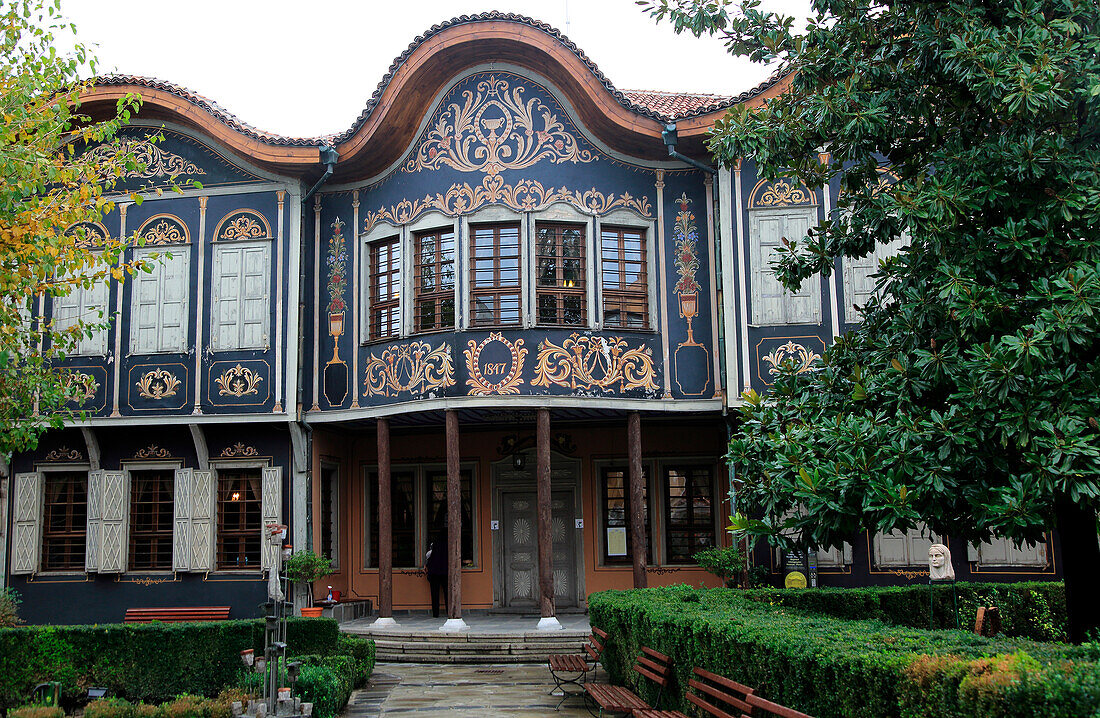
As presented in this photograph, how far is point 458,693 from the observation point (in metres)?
10.6

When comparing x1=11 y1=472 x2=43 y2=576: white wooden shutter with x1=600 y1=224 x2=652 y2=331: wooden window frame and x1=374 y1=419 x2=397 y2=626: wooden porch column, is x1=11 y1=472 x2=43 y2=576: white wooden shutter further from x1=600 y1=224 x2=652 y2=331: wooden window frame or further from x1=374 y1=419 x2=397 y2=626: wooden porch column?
x1=600 y1=224 x2=652 y2=331: wooden window frame

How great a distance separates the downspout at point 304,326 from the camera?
15.1 meters

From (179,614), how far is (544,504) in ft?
19.5

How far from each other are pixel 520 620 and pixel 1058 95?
35.5ft

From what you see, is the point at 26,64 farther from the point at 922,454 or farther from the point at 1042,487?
the point at 1042,487

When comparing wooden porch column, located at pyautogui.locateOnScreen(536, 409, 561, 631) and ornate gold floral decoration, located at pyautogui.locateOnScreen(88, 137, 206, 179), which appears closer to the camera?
wooden porch column, located at pyautogui.locateOnScreen(536, 409, 561, 631)

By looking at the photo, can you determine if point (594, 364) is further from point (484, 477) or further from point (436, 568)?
point (436, 568)

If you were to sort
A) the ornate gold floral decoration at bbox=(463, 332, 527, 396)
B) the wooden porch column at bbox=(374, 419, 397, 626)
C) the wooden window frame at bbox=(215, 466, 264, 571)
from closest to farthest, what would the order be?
the ornate gold floral decoration at bbox=(463, 332, 527, 396)
the wooden porch column at bbox=(374, 419, 397, 626)
the wooden window frame at bbox=(215, 466, 264, 571)

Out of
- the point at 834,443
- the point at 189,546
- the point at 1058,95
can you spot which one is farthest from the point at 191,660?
the point at 1058,95

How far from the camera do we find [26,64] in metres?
10.7

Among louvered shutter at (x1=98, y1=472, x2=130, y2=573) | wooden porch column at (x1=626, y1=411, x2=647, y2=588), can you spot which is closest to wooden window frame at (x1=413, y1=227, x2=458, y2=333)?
wooden porch column at (x1=626, y1=411, x2=647, y2=588)

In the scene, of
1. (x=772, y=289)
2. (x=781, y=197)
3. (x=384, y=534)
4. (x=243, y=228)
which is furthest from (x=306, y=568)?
(x=781, y=197)

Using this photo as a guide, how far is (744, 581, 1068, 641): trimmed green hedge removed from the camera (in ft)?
40.2

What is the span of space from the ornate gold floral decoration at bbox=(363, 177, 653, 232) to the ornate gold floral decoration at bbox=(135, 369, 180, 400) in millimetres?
4411
